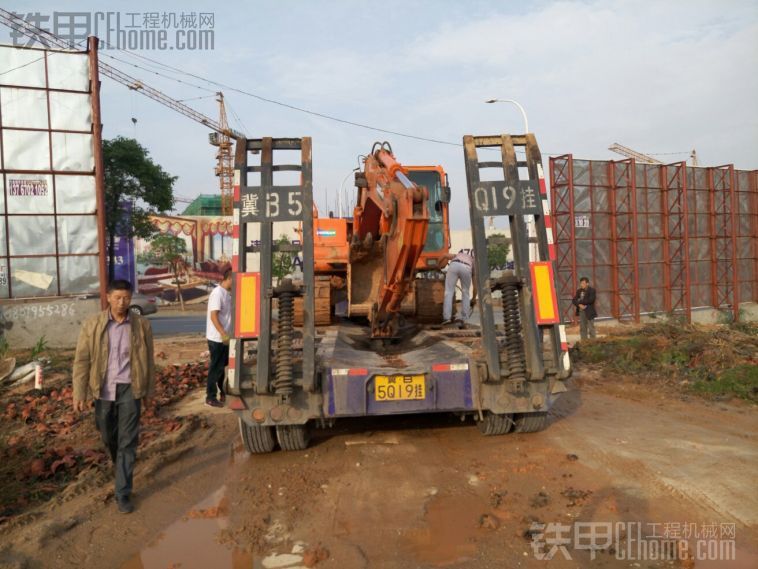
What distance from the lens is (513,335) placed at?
4852 millimetres

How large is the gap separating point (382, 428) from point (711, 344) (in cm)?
604

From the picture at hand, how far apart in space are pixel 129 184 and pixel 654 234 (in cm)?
1746

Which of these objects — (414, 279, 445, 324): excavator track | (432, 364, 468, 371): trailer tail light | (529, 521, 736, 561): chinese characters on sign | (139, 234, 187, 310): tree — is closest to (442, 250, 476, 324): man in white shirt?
(414, 279, 445, 324): excavator track

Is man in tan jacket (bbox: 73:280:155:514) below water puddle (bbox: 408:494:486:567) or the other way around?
the other way around

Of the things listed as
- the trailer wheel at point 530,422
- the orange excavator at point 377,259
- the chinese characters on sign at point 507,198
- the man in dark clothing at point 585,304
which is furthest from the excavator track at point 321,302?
the man in dark clothing at point 585,304

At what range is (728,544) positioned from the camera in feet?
10.6

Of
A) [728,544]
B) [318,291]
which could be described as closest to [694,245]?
[318,291]

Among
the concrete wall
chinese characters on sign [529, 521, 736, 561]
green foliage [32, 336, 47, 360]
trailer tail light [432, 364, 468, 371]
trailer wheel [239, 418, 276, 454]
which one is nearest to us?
chinese characters on sign [529, 521, 736, 561]

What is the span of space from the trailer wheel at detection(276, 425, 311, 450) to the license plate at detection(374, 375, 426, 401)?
85 cm

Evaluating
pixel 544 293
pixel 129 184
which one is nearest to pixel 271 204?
pixel 544 293

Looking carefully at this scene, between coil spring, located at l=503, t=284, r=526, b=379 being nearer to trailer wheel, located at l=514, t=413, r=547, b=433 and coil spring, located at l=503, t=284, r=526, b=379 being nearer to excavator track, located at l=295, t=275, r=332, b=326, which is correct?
trailer wheel, located at l=514, t=413, r=547, b=433

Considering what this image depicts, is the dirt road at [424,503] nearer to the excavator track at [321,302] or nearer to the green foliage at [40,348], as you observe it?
the excavator track at [321,302]

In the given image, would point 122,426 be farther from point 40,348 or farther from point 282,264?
point 282,264

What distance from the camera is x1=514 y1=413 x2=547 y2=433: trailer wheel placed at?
17.2 feet
